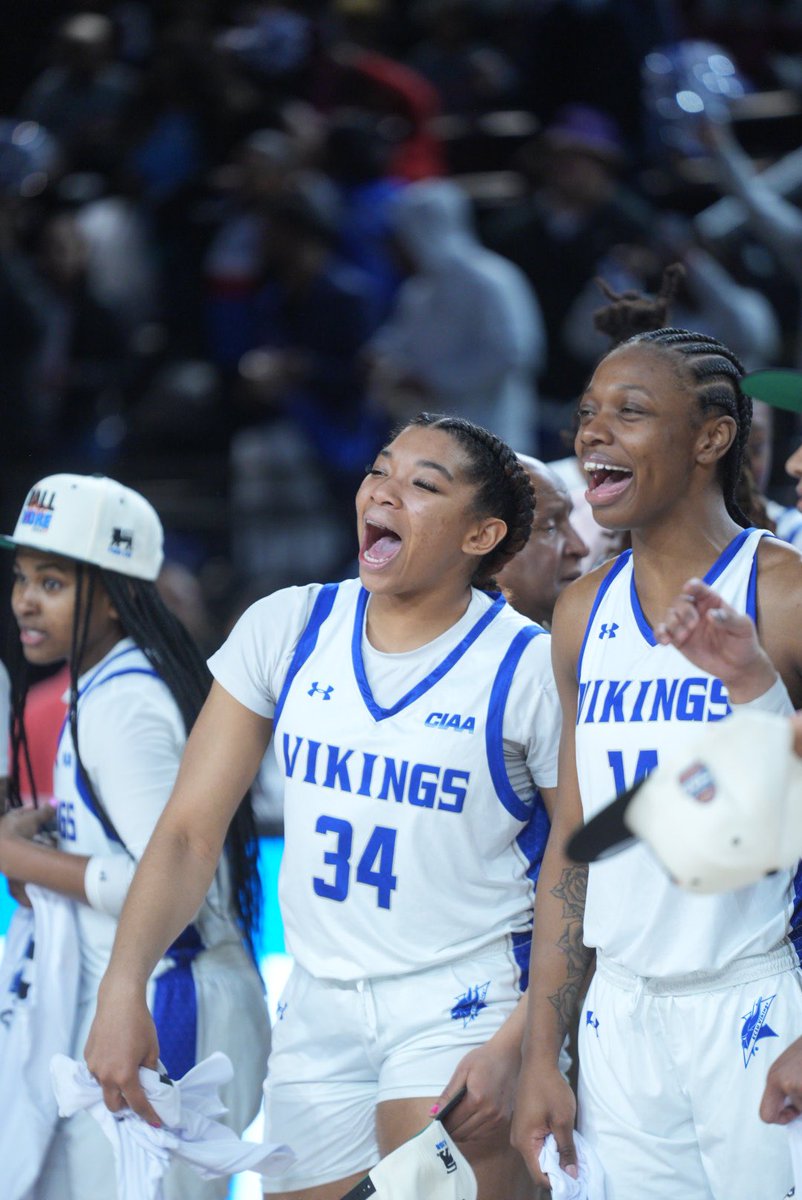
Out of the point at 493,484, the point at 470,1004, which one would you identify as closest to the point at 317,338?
the point at 493,484

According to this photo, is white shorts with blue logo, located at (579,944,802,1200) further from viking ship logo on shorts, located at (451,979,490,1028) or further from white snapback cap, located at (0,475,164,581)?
white snapback cap, located at (0,475,164,581)

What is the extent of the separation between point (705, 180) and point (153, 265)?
9.13 ft

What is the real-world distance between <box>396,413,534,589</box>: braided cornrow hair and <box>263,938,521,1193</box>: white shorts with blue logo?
0.73 meters

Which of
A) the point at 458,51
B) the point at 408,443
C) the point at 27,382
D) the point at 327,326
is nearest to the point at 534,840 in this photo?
the point at 408,443

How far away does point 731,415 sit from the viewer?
276cm

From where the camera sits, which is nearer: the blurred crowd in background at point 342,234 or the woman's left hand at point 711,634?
the woman's left hand at point 711,634

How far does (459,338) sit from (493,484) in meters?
4.33

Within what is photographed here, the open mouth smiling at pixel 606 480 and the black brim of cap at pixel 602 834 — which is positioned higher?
the open mouth smiling at pixel 606 480

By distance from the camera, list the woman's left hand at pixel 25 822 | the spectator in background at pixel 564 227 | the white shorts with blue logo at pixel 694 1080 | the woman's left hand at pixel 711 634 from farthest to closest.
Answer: the spectator in background at pixel 564 227 → the woman's left hand at pixel 25 822 → the white shorts with blue logo at pixel 694 1080 → the woman's left hand at pixel 711 634

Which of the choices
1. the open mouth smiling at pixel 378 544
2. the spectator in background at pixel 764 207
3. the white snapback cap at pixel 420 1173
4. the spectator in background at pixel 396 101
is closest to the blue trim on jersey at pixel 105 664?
the open mouth smiling at pixel 378 544

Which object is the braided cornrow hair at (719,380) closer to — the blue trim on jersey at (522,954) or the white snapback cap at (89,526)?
the blue trim on jersey at (522,954)

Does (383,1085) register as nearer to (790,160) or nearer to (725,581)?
(725,581)

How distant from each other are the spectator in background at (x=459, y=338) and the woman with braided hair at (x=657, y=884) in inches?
173

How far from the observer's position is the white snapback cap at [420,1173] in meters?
2.56
